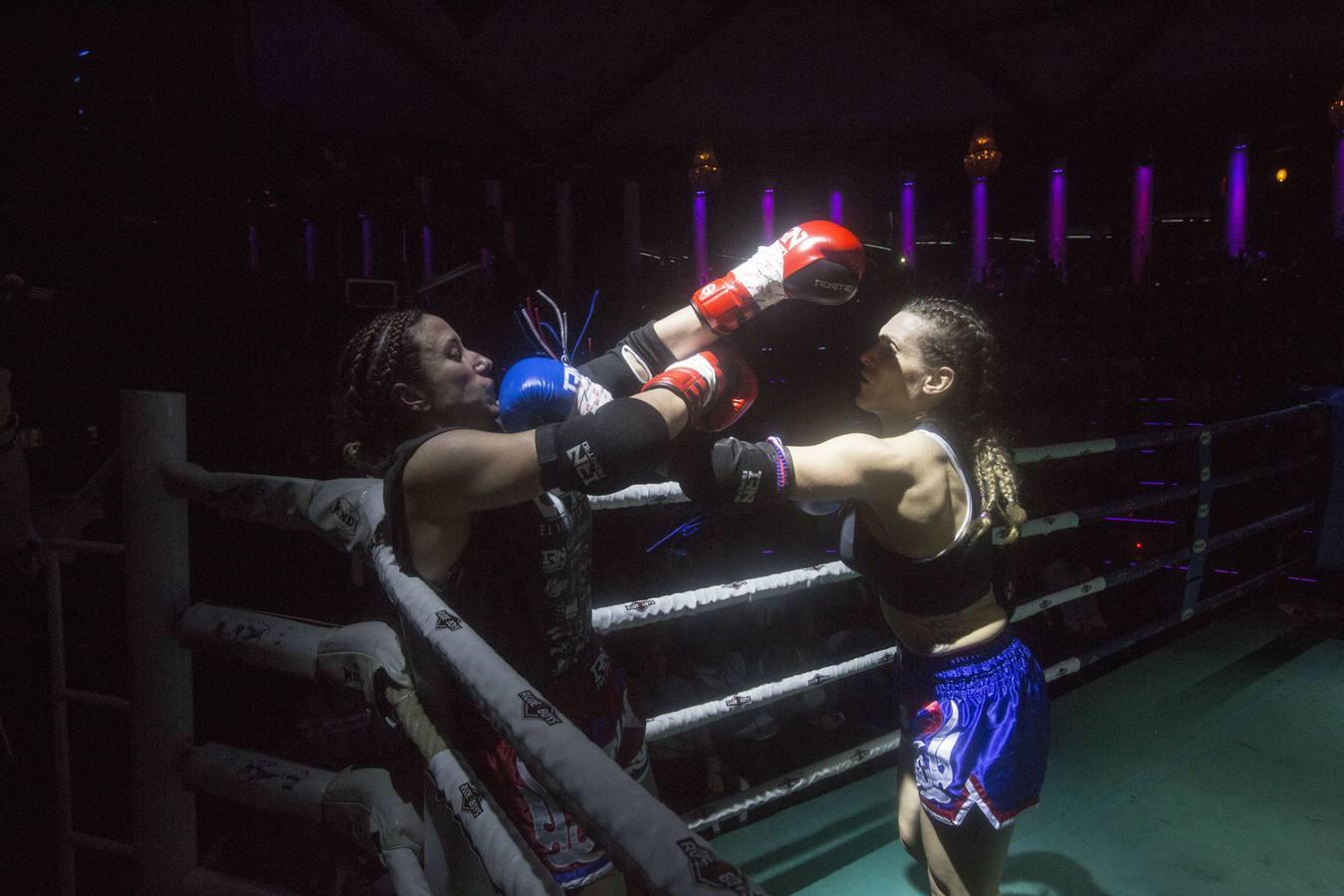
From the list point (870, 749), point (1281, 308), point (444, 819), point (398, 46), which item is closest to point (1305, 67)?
point (1281, 308)

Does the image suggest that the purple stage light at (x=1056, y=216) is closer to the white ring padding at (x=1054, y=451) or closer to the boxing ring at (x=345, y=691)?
the white ring padding at (x=1054, y=451)

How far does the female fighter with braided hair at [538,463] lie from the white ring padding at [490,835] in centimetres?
25

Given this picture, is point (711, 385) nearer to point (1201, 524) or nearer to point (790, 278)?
point (790, 278)

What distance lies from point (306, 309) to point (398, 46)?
4268 mm

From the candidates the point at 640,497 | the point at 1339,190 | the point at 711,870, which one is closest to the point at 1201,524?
the point at 640,497

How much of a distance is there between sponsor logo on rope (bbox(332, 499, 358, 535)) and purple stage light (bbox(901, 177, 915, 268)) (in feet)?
47.8

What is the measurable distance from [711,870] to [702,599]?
1.17 metres

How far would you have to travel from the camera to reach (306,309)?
19.1 feet

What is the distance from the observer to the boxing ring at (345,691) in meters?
0.69

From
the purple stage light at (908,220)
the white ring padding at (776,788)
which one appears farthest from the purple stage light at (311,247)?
the white ring padding at (776,788)

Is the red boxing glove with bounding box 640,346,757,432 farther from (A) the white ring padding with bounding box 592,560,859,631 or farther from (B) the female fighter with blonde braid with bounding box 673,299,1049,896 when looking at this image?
(A) the white ring padding with bounding box 592,560,859,631

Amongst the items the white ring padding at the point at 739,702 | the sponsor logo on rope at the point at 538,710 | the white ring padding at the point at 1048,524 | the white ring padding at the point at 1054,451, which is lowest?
the white ring padding at the point at 739,702

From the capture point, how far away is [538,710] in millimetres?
691

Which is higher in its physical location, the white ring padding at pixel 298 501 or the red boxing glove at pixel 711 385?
the red boxing glove at pixel 711 385
